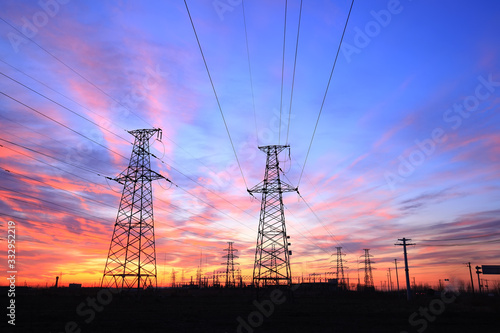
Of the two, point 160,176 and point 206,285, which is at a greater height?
point 160,176

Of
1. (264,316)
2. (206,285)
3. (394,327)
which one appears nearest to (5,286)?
(206,285)

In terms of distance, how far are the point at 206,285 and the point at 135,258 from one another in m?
98.3

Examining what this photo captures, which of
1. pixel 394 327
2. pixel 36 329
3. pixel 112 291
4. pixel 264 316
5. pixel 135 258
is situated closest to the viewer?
pixel 36 329

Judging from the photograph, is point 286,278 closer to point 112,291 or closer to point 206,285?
point 112,291

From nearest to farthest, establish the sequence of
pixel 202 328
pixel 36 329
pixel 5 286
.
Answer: pixel 36 329, pixel 202 328, pixel 5 286

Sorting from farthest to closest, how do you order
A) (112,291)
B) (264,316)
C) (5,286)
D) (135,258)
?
(5,286)
(112,291)
(135,258)
(264,316)

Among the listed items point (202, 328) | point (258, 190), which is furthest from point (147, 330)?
point (258, 190)

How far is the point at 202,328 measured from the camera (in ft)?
80.1

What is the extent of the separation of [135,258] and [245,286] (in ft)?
236

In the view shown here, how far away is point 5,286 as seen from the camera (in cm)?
10556

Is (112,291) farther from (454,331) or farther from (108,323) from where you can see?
(454,331)

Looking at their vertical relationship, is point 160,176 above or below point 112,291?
above

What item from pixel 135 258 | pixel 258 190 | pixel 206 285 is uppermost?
pixel 258 190

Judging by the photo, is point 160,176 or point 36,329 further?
point 160,176
